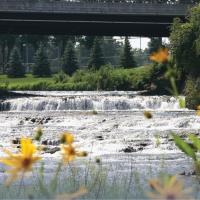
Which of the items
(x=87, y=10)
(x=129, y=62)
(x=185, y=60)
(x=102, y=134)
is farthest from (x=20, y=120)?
(x=129, y=62)

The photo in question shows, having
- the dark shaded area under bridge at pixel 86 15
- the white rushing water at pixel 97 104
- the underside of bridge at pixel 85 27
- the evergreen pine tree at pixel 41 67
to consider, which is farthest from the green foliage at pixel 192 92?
the evergreen pine tree at pixel 41 67

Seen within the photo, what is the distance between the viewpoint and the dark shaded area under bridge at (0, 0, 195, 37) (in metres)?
44.2

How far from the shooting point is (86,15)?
148ft

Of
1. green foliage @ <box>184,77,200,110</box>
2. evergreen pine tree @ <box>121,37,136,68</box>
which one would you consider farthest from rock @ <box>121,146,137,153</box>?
evergreen pine tree @ <box>121,37,136,68</box>

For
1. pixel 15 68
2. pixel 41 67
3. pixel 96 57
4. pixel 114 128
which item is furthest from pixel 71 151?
pixel 41 67

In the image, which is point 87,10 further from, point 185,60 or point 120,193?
point 120,193

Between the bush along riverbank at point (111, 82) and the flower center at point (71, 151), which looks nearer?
Result: the flower center at point (71, 151)

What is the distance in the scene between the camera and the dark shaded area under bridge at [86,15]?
44156 millimetres

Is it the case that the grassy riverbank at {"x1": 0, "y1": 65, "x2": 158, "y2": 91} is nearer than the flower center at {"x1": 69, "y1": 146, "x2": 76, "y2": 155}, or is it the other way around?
the flower center at {"x1": 69, "y1": 146, "x2": 76, "y2": 155}

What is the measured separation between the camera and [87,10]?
44.3 m

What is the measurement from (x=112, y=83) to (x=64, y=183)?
137 feet

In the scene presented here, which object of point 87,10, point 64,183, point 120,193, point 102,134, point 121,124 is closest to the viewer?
point 120,193

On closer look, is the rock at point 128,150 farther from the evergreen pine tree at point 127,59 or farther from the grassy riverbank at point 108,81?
the evergreen pine tree at point 127,59

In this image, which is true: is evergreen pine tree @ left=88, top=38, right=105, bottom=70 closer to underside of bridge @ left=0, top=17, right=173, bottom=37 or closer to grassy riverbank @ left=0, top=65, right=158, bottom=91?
grassy riverbank @ left=0, top=65, right=158, bottom=91
